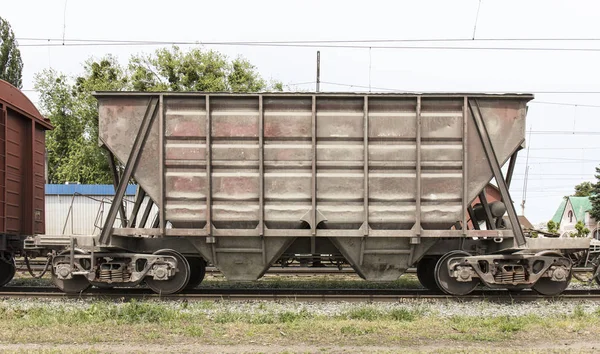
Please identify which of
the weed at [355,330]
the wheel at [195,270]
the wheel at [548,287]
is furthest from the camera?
the wheel at [195,270]

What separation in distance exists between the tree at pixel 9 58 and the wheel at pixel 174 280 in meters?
48.2

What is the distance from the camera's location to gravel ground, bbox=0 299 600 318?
9992 mm

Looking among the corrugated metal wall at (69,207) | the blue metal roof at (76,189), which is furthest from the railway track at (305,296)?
the blue metal roof at (76,189)

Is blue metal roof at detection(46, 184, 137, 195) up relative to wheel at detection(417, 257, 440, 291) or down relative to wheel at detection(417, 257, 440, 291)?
up

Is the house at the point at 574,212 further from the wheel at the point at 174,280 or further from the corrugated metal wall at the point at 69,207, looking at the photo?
the wheel at the point at 174,280

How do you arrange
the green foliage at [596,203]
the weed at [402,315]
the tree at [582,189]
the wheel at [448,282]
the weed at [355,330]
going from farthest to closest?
1. the tree at [582,189]
2. the green foliage at [596,203]
3. the wheel at [448,282]
4. the weed at [402,315]
5. the weed at [355,330]

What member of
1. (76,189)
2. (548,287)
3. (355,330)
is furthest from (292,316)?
(76,189)

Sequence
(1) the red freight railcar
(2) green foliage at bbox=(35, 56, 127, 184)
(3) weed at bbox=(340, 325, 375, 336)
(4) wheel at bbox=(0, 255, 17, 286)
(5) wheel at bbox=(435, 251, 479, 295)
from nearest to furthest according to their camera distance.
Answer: (3) weed at bbox=(340, 325, 375, 336) < (5) wheel at bbox=(435, 251, 479, 295) < (1) the red freight railcar < (4) wheel at bbox=(0, 255, 17, 286) < (2) green foliage at bbox=(35, 56, 127, 184)

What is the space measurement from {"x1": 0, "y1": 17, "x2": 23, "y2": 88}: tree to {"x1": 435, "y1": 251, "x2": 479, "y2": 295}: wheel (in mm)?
51088

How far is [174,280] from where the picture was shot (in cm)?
1121

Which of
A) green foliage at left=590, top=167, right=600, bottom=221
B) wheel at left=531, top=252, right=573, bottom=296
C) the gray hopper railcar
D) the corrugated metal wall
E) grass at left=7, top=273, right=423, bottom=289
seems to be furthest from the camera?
green foliage at left=590, top=167, right=600, bottom=221

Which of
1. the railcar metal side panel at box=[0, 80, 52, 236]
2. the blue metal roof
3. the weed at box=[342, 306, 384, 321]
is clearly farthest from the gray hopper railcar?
the blue metal roof

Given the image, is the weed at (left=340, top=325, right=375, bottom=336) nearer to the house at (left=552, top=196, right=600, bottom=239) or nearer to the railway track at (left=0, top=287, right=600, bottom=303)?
the railway track at (left=0, top=287, right=600, bottom=303)

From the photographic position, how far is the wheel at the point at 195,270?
40.2ft
